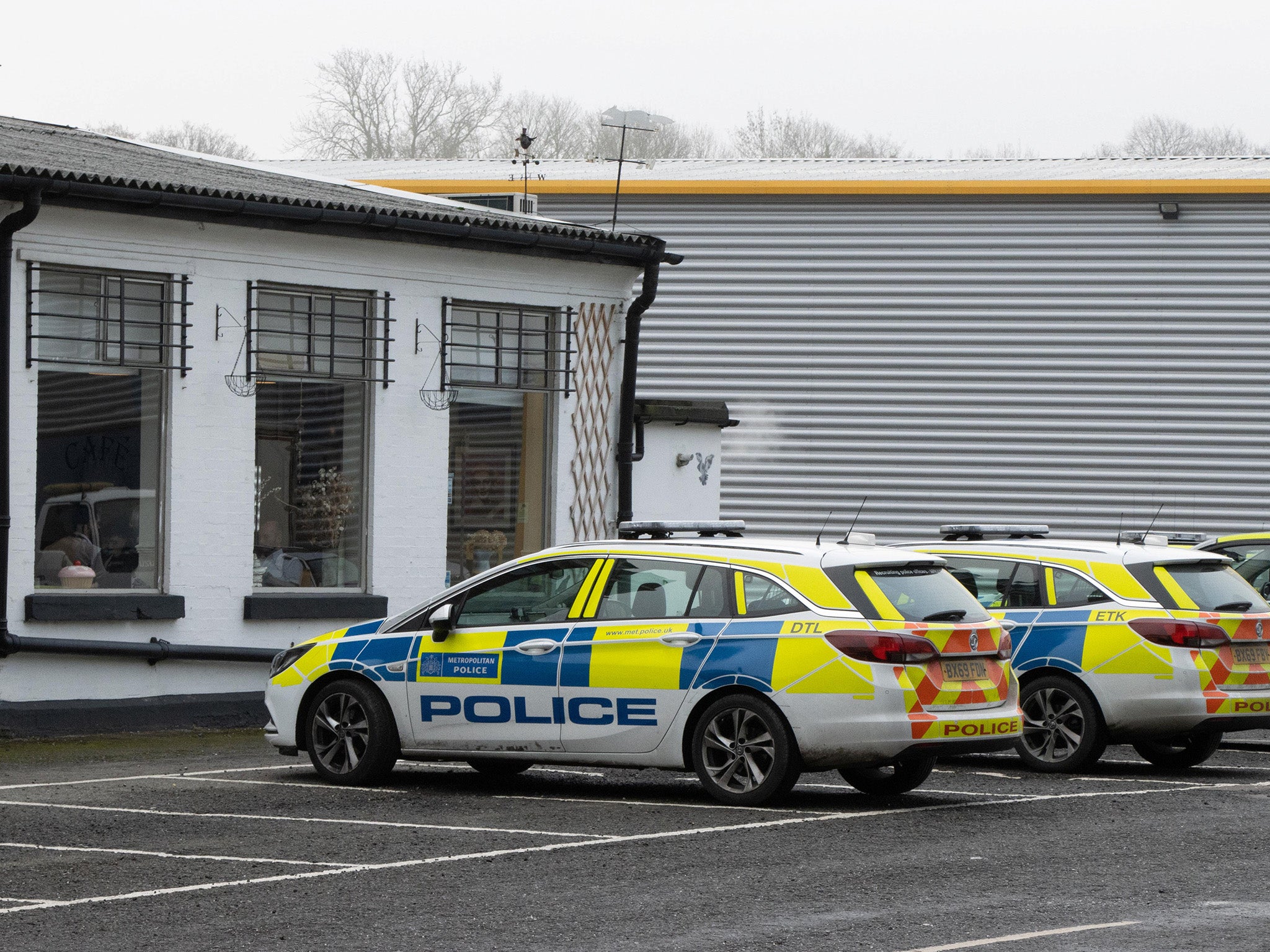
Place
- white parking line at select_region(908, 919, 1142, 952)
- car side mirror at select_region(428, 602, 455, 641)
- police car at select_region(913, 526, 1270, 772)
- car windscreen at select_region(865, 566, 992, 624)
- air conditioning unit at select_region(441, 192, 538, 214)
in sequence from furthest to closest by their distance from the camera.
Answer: air conditioning unit at select_region(441, 192, 538, 214) → police car at select_region(913, 526, 1270, 772) → car side mirror at select_region(428, 602, 455, 641) → car windscreen at select_region(865, 566, 992, 624) → white parking line at select_region(908, 919, 1142, 952)

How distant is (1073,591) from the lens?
480 inches

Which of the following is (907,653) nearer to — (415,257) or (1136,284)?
(415,257)

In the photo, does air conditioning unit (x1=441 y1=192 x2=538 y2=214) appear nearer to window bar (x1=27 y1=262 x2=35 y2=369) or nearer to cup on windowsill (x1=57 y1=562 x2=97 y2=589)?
window bar (x1=27 y1=262 x2=35 y2=369)

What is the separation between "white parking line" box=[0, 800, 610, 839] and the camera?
928cm

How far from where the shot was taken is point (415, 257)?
1602 centimetres

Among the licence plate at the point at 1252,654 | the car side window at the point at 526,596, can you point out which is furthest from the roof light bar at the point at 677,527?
the licence plate at the point at 1252,654

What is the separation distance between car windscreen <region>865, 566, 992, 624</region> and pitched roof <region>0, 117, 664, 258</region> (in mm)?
6517

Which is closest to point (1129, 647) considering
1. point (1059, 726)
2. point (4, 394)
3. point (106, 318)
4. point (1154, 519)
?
point (1059, 726)

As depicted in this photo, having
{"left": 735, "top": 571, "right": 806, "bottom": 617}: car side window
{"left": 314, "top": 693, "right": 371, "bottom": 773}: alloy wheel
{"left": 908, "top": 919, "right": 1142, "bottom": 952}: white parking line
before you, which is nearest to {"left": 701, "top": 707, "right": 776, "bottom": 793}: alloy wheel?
{"left": 735, "top": 571, "right": 806, "bottom": 617}: car side window

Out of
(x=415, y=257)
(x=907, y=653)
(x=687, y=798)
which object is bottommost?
(x=687, y=798)

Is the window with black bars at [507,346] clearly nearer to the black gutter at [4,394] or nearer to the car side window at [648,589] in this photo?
Result: the black gutter at [4,394]

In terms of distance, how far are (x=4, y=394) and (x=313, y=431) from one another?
8.98 ft

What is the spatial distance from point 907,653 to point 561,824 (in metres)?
1.98

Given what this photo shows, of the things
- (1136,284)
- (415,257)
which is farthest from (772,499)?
(415,257)
